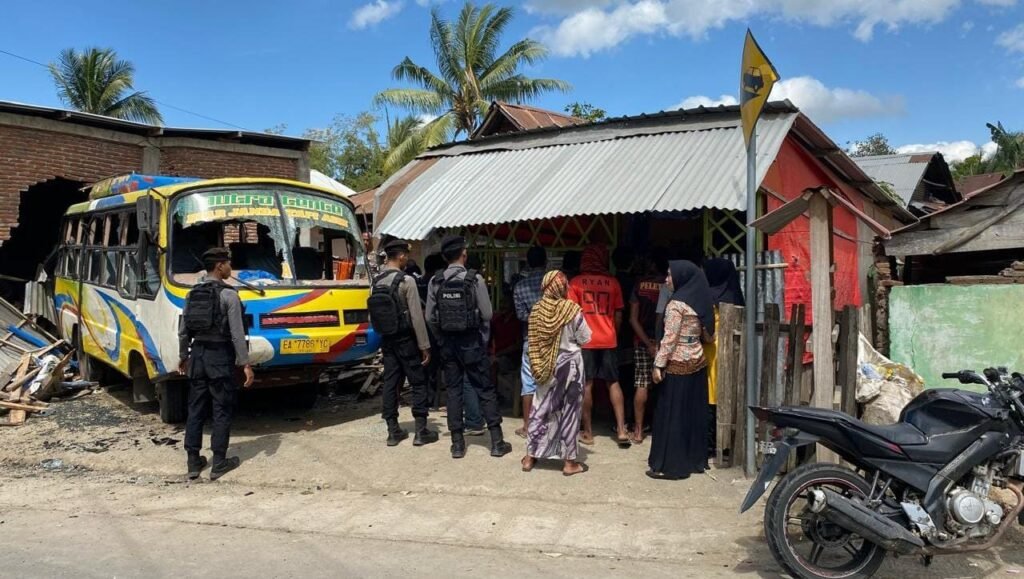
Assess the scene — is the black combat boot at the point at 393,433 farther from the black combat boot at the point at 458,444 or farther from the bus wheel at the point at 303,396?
the bus wheel at the point at 303,396

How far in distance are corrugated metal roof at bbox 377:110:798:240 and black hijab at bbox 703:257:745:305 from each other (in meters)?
0.46

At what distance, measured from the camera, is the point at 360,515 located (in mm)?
4992

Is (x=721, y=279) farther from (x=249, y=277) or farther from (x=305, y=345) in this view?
(x=249, y=277)

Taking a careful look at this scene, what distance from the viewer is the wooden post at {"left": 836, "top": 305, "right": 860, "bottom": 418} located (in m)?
4.82

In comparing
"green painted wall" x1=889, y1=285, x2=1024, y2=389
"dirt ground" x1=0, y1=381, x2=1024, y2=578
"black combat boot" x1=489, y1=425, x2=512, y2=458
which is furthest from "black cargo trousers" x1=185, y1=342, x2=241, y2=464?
"green painted wall" x1=889, y1=285, x2=1024, y2=389

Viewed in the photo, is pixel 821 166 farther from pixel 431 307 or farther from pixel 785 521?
pixel 785 521

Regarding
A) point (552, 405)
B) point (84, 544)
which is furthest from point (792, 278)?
point (84, 544)

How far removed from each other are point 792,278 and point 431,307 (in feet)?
12.7

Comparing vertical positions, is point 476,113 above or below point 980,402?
above

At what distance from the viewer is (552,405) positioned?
Answer: 572cm

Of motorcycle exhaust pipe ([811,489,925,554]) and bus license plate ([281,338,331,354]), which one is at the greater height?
bus license plate ([281,338,331,354])

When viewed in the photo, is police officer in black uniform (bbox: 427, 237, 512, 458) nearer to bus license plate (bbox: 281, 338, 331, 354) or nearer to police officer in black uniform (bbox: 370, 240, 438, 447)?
police officer in black uniform (bbox: 370, 240, 438, 447)

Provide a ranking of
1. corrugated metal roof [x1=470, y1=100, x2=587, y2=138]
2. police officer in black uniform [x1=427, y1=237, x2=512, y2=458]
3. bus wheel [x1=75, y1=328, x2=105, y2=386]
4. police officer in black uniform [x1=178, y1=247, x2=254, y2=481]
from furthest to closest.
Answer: corrugated metal roof [x1=470, y1=100, x2=587, y2=138], bus wheel [x1=75, y1=328, x2=105, y2=386], police officer in black uniform [x1=427, y1=237, x2=512, y2=458], police officer in black uniform [x1=178, y1=247, x2=254, y2=481]

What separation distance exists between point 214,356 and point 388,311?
1413mm
